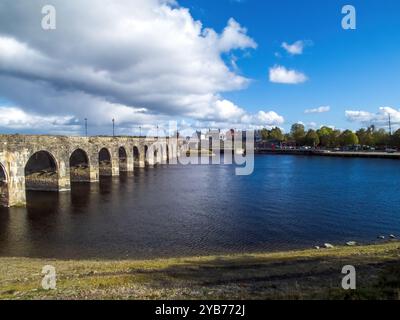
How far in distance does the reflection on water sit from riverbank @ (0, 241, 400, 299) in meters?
5.93

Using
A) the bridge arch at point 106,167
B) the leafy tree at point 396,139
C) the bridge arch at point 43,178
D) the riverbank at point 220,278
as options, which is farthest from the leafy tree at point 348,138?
the riverbank at point 220,278

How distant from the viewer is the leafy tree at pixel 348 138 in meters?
180

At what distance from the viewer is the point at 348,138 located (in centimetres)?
18325

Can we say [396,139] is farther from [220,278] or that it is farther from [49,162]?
[220,278]

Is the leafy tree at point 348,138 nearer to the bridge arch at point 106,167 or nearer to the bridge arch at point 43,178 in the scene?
the bridge arch at point 106,167

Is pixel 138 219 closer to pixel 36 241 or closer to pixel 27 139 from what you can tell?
pixel 36 241

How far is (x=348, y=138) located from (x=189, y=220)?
168 meters

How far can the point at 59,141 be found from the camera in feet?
181

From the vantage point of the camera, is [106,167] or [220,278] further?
[106,167]

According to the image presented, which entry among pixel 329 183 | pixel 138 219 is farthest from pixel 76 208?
pixel 329 183

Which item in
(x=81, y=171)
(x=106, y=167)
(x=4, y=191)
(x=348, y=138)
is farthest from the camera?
(x=348, y=138)
